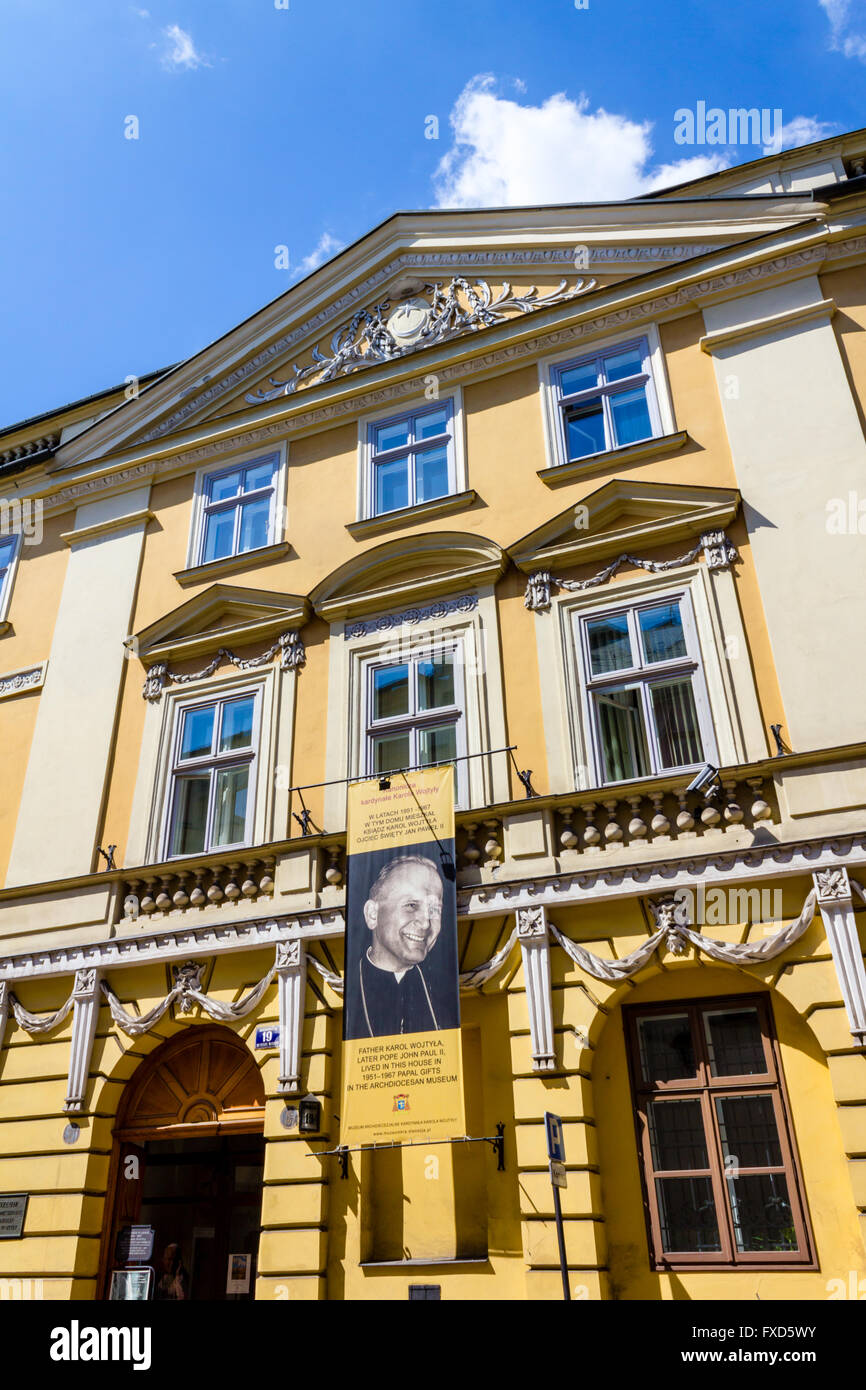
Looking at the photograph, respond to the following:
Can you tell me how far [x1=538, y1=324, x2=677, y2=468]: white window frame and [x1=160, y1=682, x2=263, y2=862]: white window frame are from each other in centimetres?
493

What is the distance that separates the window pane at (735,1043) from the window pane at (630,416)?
6.85 m

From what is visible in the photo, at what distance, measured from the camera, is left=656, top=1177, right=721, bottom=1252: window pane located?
8.91 m

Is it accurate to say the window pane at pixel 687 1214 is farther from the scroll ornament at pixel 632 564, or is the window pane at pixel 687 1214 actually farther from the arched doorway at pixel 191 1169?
the scroll ornament at pixel 632 564

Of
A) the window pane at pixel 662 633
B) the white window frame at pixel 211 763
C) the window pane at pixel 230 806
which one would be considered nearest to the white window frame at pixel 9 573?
the white window frame at pixel 211 763

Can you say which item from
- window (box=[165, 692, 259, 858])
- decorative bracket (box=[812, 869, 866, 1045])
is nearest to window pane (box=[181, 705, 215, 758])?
window (box=[165, 692, 259, 858])

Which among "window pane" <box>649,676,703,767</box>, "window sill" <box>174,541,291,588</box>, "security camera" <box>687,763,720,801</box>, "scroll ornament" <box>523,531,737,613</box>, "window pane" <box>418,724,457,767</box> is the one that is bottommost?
"security camera" <box>687,763,720,801</box>

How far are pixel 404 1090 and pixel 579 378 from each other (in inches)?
358

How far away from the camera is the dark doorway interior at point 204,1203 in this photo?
1198cm

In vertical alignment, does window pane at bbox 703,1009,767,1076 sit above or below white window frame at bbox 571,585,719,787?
below

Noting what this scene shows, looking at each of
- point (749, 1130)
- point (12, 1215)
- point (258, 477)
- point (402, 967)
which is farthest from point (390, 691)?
point (12, 1215)

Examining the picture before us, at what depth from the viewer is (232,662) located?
13562 millimetres

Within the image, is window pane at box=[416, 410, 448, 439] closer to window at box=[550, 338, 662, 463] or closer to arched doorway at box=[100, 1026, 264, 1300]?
window at box=[550, 338, 662, 463]

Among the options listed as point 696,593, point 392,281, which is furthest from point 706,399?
point 392,281

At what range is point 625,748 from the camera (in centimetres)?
1095
